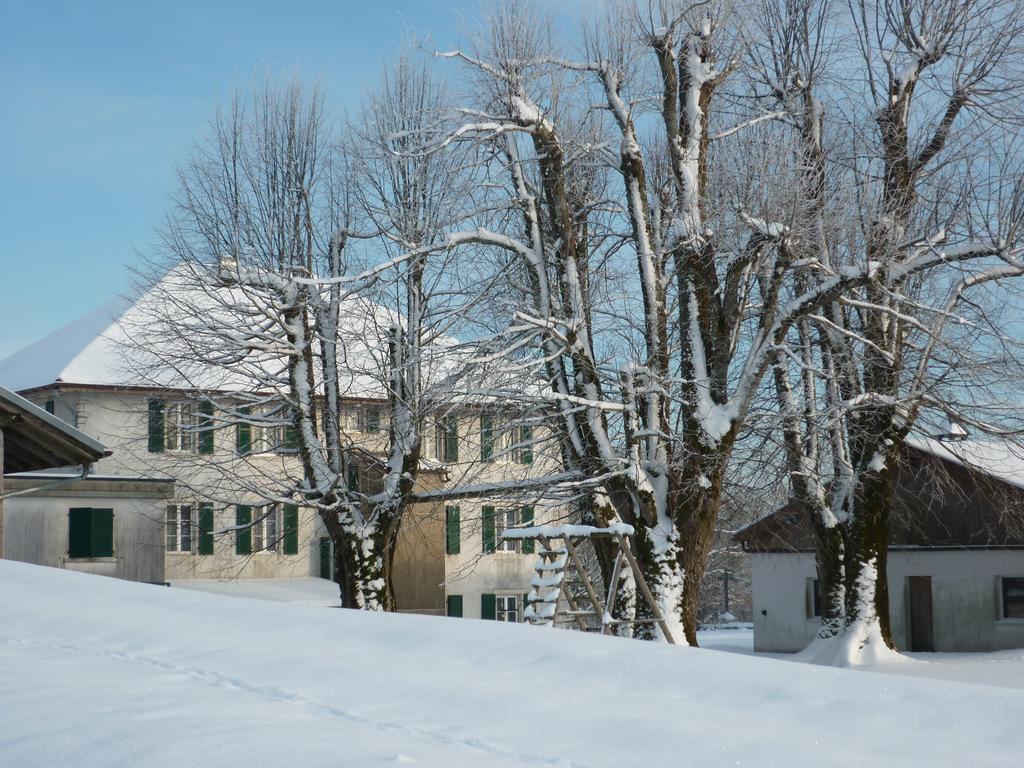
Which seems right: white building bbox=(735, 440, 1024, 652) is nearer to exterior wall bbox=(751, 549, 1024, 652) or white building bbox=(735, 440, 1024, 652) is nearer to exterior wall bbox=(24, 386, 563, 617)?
exterior wall bbox=(751, 549, 1024, 652)

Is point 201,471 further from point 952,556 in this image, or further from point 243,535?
point 952,556

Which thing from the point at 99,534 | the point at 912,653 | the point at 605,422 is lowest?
the point at 912,653

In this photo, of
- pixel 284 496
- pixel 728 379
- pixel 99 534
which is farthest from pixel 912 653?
pixel 99 534

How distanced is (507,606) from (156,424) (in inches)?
863

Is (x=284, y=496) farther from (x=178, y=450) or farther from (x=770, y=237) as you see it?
(x=178, y=450)

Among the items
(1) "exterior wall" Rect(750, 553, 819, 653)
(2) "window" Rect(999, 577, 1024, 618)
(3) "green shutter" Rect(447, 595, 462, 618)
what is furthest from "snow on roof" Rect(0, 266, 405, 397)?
(2) "window" Rect(999, 577, 1024, 618)

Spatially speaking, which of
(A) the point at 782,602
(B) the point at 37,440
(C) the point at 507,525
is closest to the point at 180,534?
(C) the point at 507,525

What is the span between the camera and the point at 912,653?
29812 millimetres

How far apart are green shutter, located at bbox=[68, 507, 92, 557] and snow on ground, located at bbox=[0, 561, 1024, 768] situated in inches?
985

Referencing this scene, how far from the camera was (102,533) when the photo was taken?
32.8 metres

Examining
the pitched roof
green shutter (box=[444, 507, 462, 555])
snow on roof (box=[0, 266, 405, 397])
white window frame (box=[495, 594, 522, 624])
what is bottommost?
white window frame (box=[495, 594, 522, 624])

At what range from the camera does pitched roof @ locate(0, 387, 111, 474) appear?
17.4 meters

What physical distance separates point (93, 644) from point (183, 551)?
31.7m

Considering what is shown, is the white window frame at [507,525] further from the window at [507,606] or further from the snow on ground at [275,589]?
the snow on ground at [275,589]
